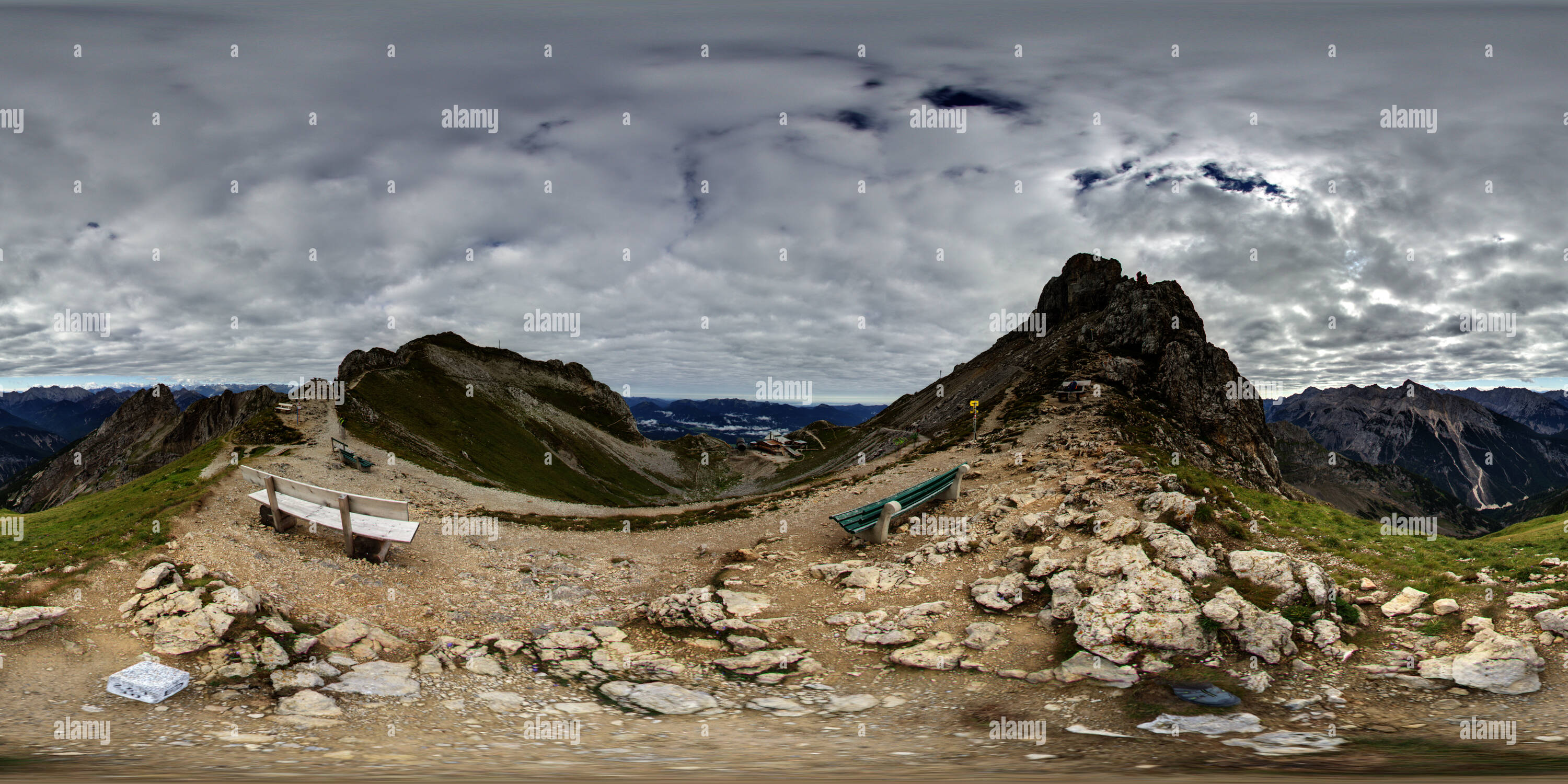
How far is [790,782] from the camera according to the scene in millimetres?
7324

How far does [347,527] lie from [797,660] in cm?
1275

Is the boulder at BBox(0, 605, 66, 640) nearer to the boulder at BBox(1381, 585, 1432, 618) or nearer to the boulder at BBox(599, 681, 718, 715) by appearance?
the boulder at BBox(599, 681, 718, 715)

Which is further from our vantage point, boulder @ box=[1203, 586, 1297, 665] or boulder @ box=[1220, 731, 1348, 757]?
boulder @ box=[1203, 586, 1297, 665]

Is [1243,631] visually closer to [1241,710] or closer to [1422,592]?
[1241,710]

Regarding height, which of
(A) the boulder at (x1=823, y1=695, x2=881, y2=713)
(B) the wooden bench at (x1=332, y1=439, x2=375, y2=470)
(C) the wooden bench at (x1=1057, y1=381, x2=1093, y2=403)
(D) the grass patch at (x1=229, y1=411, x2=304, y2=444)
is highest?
(C) the wooden bench at (x1=1057, y1=381, x2=1093, y2=403)

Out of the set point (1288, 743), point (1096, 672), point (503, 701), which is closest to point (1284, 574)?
point (1096, 672)

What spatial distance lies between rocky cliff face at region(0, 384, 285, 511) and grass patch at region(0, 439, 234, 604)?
279 feet

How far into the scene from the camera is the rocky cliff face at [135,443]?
113000 millimetres

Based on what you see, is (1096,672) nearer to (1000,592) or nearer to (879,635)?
(1000,592)

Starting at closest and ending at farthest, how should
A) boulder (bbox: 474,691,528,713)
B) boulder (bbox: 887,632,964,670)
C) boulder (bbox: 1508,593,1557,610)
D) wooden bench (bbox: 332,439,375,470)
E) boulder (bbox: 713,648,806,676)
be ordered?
boulder (bbox: 474,691,528,713) < boulder (bbox: 1508,593,1557,610) < boulder (bbox: 887,632,964,670) < boulder (bbox: 713,648,806,676) < wooden bench (bbox: 332,439,375,470)

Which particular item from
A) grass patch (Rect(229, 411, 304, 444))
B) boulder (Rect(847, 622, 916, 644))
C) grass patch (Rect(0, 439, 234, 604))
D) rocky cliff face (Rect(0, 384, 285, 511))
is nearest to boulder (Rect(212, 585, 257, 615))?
grass patch (Rect(0, 439, 234, 604))

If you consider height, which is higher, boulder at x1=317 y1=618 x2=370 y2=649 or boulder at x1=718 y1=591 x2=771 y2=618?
boulder at x1=317 y1=618 x2=370 y2=649

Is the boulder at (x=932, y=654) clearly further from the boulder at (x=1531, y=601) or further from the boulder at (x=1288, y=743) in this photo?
the boulder at (x=1531, y=601)

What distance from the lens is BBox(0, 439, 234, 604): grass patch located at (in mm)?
13422
